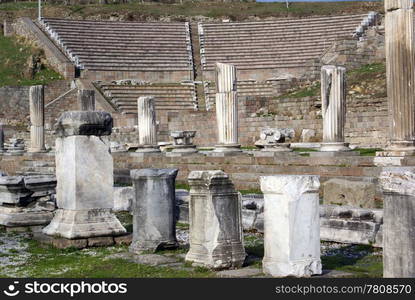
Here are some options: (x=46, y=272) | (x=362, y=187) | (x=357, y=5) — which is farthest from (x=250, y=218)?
(x=357, y=5)

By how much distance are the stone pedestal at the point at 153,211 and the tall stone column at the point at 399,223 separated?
332cm

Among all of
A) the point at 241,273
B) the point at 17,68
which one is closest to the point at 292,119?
the point at 17,68

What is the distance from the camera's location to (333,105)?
52.5 ft

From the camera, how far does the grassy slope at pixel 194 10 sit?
46.5 m

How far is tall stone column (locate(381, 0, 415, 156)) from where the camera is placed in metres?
13.1

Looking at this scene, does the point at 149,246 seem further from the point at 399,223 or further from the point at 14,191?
the point at 399,223

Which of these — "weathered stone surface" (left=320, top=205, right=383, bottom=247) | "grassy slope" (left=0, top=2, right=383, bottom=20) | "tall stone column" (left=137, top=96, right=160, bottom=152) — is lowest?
"weathered stone surface" (left=320, top=205, right=383, bottom=247)

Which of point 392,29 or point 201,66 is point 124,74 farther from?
point 392,29

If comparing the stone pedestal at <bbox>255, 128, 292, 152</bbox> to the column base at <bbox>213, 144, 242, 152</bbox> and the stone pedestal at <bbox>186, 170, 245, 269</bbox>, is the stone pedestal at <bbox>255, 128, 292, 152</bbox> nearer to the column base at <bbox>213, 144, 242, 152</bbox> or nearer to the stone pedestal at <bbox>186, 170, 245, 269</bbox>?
the column base at <bbox>213, 144, 242, 152</bbox>

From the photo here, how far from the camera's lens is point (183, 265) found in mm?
7844

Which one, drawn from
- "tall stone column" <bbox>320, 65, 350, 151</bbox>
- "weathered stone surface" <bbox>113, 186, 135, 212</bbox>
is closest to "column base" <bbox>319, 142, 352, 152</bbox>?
"tall stone column" <bbox>320, 65, 350, 151</bbox>

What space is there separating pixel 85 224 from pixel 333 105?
26.4ft

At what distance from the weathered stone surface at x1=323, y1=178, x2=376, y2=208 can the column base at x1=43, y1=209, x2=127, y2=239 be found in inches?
136

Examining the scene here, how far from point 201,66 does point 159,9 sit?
11.3 m
